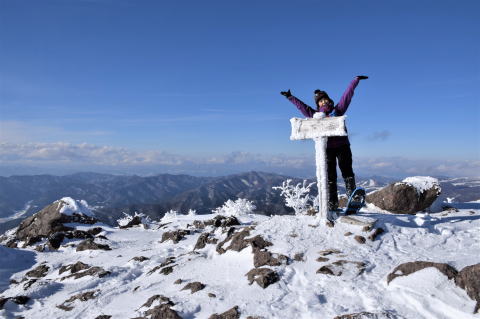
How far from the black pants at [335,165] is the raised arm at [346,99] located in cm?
123

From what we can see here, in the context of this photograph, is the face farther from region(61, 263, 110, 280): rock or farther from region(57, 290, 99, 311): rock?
region(61, 263, 110, 280): rock

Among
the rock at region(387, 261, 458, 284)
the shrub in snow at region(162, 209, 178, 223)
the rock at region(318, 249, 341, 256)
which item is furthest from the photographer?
the shrub in snow at region(162, 209, 178, 223)

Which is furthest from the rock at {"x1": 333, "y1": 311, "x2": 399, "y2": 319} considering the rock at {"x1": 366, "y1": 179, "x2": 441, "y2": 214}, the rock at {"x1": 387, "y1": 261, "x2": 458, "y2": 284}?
the rock at {"x1": 366, "y1": 179, "x2": 441, "y2": 214}

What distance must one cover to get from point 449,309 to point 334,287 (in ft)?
7.26

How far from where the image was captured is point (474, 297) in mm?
5508

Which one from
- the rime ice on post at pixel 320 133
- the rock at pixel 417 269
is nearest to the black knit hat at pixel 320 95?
the rime ice on post at pixel 320 133

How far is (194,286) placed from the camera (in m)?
8.08

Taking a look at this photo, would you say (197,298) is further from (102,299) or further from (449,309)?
(449,309)

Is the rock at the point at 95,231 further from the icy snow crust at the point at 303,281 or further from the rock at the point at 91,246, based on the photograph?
the icy snow crust at the point at 303,281

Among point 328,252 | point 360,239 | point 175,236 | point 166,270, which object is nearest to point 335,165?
point 360,239

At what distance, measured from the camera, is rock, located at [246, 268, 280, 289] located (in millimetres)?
7477

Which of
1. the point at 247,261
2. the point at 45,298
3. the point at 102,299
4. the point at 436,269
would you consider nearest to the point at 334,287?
the point at 436,269

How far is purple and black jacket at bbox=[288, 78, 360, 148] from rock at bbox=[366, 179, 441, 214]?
32.6ft

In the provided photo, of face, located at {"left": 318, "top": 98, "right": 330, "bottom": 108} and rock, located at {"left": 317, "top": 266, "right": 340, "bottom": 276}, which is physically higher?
face, located at {"left": 318, "top": 98, "right": 330, "bottom": 108}
